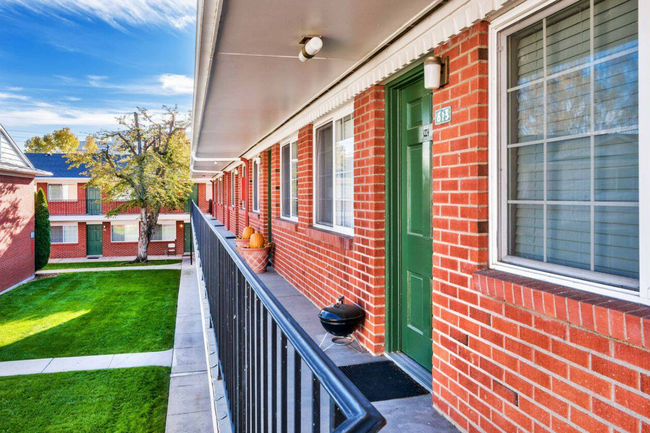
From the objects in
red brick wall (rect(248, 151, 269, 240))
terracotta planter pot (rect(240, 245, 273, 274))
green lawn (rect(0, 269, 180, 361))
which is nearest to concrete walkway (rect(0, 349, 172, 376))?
green lawn (rect(0, 269, 180, 361))

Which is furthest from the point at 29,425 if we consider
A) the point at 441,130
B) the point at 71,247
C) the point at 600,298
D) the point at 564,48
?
the point at 71,247

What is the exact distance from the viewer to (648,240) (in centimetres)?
175

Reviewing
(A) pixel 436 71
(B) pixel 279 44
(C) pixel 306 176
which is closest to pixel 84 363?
(C) pixel 306 176

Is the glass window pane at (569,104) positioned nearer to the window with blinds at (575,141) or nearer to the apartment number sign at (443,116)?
the window with blinds at (575,141)

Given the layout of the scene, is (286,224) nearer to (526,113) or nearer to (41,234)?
(526,113)

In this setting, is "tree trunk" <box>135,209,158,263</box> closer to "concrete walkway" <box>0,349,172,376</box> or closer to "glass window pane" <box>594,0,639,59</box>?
"concrete walkway" <box>0,349,172,376</box>

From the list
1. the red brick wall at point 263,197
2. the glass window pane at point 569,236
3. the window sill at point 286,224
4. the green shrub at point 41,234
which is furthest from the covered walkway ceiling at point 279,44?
the green shrub at point 41,234

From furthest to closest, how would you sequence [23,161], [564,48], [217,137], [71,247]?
[71,247]
[23,161]
[217,137]
[564,48]

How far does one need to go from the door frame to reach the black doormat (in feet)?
0.95

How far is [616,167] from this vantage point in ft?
6.40

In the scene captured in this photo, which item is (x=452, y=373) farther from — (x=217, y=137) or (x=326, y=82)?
(x=217, y=137)

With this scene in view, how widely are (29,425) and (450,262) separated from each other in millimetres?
5445

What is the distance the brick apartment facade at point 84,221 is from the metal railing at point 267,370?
1182 inches

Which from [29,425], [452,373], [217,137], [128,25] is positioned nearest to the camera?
[452,373]
